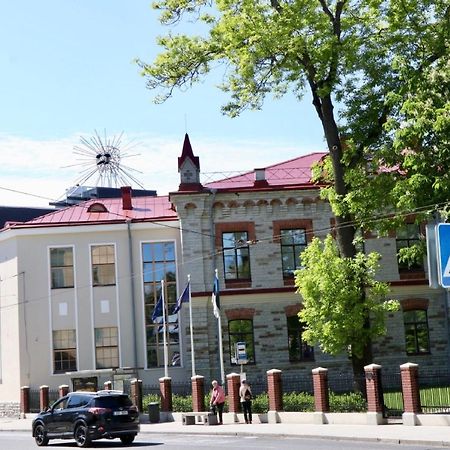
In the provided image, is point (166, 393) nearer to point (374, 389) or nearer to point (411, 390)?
point (374, 389)

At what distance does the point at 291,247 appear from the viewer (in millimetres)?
41469

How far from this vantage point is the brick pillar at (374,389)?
85.1 feet

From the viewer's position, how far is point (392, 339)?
4097 centimetres

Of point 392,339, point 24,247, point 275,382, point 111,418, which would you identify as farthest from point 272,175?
point 111,418

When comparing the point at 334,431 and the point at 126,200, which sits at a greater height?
the point at 126,200

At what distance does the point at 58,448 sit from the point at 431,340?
22.3 metres

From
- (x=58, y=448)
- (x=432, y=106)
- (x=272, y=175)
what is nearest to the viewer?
(x=58, y=448)

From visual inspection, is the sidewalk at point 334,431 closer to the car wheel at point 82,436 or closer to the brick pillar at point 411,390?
the brick pillar at point 411,390

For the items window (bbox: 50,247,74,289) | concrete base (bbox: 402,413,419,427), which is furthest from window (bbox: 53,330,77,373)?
concrete base (bbox: 402,413,419,427)

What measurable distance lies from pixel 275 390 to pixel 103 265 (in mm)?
16011

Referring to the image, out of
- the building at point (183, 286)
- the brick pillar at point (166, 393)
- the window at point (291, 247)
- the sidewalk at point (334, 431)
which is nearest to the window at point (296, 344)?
the building at point (183, 286)

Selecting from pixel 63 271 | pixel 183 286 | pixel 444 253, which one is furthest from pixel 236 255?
pixel 444 253

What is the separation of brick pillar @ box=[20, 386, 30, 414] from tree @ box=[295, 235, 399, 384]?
643 inches

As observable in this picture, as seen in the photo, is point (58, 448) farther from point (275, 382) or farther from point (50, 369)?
point (50, 369)
